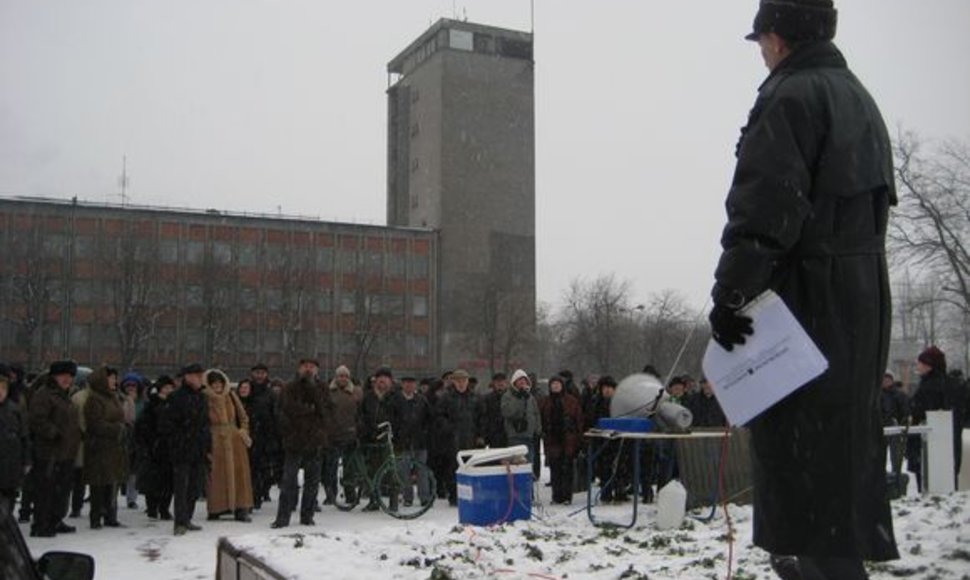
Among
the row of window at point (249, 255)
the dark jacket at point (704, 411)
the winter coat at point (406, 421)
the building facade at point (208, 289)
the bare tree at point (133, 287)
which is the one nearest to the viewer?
the winter coat at point (406, 421)

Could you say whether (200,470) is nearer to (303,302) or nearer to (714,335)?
(714,335)

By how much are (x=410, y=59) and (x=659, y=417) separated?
8661cm

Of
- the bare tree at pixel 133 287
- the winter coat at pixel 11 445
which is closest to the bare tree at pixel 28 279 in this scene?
the bare tree at pixel 133 287

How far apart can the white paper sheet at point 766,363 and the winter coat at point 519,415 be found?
1286 cm

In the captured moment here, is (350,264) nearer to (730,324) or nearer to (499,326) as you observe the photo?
(499,326)

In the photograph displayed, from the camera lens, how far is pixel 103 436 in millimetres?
12953

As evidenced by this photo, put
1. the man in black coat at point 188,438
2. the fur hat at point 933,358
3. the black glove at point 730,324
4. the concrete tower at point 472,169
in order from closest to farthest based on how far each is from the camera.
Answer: the black glove at point 730,324 → the man in black coat at point 188,438 → the fur hat at point 933,358 → the concrete tower at point 472,169

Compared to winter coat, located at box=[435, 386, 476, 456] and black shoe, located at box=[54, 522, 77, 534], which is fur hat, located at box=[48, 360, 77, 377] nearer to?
black shoe, located at box=[54, 522, 77, 534]

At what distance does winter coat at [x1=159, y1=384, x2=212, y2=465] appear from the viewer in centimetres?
1273

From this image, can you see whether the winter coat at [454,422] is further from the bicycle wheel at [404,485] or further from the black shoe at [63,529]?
the black shoe at [63,529]

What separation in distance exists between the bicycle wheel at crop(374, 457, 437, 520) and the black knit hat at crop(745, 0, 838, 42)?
11.6m

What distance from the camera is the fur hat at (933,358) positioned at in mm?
13750

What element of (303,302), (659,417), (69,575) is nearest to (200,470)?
(659,417)

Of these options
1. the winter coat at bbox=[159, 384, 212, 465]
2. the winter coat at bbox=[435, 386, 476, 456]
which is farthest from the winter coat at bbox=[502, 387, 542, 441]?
the winter coat at bbox=[159, 384, 212, 465]
